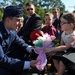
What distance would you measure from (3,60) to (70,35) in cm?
129

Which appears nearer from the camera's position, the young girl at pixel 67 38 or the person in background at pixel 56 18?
the young girl at pixel 67 38

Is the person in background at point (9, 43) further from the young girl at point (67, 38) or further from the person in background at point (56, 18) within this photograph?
the person in background at point (56, 18)

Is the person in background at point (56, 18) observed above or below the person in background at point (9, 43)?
below

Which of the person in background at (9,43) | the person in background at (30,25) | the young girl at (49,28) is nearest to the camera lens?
the person in background at (9,43)

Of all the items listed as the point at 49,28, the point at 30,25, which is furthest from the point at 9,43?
the point at 30,25

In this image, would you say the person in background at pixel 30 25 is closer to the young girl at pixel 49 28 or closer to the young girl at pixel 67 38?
the young girl at pixel 49 28

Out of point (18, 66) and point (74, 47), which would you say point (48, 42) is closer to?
point (18, 66)

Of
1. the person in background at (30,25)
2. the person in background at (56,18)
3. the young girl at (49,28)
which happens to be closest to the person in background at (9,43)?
the young girl at (49,28)

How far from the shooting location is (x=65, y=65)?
3.44 metres

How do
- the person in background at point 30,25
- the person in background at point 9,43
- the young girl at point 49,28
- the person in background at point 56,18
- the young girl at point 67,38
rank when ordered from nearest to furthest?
1. the person in background at point 9,43
2. the young girl at point 67,38
3. the young girl at point 49,28
4. the person in background at point 30,25
5. the person in background at point 56,18

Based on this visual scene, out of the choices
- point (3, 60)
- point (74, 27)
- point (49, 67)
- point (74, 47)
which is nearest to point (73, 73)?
point (74, 47)

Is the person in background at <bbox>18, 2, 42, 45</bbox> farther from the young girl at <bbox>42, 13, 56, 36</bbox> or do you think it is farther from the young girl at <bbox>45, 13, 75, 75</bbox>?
the young girl at <bbox>45, 13, 75, 75</bbox>

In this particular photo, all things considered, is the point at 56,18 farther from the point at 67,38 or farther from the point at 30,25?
the point at 67,38

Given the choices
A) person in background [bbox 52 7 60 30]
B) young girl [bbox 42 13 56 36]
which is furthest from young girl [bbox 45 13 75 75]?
person in background [bbox 52 7 60 30]
